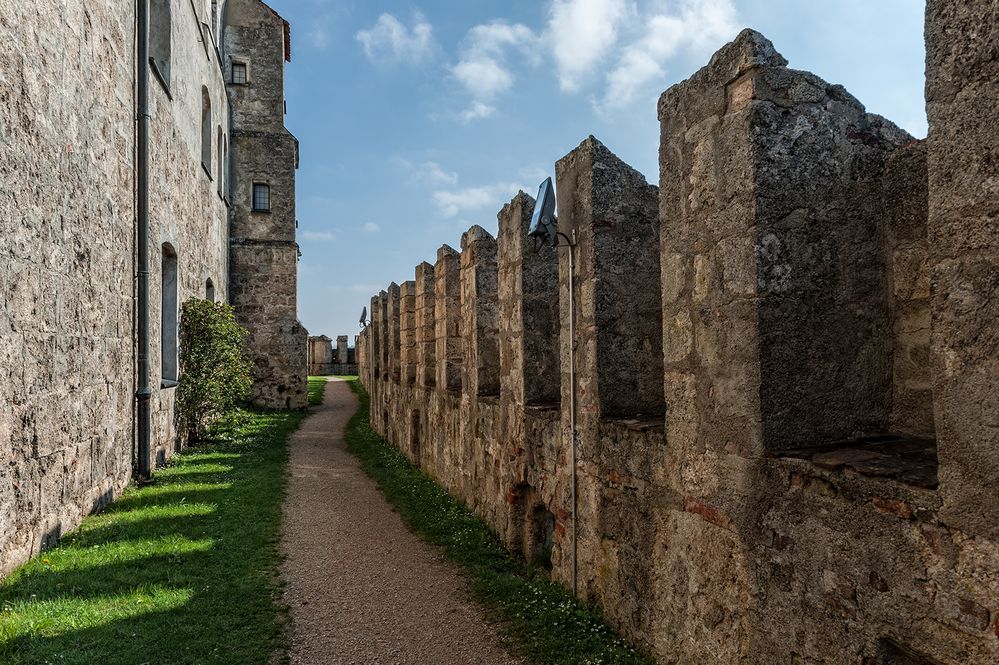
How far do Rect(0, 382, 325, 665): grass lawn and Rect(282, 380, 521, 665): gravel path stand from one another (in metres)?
0.20

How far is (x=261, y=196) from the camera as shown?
19.7m

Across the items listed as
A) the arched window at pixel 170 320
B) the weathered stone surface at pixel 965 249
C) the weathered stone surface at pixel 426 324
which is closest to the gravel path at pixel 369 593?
the weathered stone surface at pixel 426 324

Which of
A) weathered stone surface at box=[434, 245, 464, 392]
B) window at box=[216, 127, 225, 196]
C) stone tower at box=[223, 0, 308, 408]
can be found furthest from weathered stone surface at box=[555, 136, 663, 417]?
stone tower at box=[223, 0, 308, 408]

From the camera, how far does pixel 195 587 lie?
15.8ft

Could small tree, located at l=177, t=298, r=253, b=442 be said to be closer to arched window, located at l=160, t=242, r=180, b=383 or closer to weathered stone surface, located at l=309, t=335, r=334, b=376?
arched window, located at l=160, t=242, r=180, b=383

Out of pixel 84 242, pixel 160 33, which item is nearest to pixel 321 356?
pixel 160 33

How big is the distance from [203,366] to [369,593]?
7609 mm

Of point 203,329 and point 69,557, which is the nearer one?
point 69,557

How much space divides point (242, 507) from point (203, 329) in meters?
5.11

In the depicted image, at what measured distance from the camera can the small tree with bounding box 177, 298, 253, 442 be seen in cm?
1108

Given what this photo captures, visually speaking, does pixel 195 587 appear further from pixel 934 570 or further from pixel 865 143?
pixel 865 143

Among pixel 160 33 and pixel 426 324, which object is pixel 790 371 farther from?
pixel 160 33

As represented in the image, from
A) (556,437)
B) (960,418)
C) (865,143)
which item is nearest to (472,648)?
(556,437)

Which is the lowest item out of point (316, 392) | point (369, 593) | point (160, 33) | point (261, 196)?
point (369, 593)
